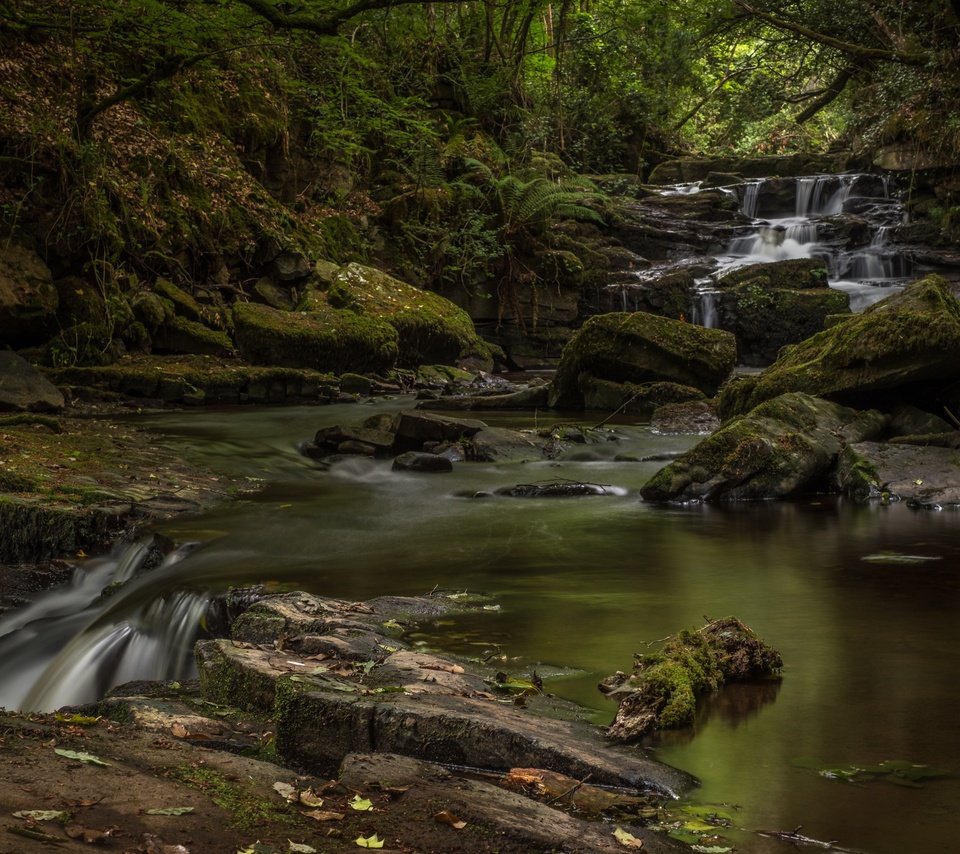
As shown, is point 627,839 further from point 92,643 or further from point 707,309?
point 707,309

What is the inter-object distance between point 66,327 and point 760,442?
31.2 feet

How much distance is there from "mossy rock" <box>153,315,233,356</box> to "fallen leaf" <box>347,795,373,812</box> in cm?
1339

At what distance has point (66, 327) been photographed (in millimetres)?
13766

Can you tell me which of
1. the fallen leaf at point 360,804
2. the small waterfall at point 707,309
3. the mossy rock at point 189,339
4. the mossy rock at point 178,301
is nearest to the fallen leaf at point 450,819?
the fallen leaf at point 360,804

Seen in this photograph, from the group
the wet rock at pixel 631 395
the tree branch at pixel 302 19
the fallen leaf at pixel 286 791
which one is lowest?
the fallen leaf at pixel 286 791

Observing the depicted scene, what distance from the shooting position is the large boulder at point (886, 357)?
898cm

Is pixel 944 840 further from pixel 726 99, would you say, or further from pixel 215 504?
pixel 726 99

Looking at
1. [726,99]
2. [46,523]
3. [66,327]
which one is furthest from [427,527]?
[726,99]

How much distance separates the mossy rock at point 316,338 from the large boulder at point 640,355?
340 centimetres

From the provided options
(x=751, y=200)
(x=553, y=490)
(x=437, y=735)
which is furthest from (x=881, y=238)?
(x=437, y=735)

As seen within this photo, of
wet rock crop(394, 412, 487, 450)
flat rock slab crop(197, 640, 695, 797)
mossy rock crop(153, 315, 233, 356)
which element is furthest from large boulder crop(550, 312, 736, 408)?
flat rock slab crop(197, 640, 695, 797)

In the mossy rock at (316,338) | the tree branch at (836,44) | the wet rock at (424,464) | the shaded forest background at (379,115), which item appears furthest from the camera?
the tree branch at (836,44)

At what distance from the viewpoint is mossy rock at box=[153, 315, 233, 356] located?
15234mm

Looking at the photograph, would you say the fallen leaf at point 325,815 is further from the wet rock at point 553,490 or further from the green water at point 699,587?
the wet rock at point 553,490
